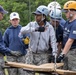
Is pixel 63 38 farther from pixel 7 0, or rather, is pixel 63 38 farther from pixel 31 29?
pixel 7 0

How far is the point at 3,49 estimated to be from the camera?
622 cm

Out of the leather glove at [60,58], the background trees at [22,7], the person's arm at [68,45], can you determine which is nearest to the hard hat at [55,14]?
the person's arm at [68,45]

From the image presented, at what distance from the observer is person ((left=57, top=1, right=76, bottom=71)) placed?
18.6ft

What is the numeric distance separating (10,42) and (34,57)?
1039 millimetres

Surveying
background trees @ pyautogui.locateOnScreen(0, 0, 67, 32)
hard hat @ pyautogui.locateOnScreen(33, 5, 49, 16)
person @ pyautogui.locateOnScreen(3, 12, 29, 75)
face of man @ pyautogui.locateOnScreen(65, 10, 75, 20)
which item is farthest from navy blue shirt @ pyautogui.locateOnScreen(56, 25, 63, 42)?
Answer: background trees @ pyautogui.locateOnScreen(0, 0, 67, 32)

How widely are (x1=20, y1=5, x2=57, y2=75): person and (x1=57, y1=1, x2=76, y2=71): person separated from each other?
32 centimetres

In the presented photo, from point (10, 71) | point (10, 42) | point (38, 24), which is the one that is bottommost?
point (10, 71)

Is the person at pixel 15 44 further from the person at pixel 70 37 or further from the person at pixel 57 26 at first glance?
the person at pixel 70 37

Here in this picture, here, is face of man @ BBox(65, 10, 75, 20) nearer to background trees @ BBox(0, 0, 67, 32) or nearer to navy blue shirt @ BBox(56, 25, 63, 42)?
navy blue shirt @ BBox(56, 25, 63, 42)

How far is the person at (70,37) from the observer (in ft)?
18.6

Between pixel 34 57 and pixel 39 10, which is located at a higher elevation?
pixel 39 10

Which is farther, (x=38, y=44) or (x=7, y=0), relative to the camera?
(x=7, y=0)

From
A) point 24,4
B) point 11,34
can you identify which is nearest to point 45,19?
point 11,34

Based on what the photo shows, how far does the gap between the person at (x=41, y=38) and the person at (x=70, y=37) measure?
32cm
